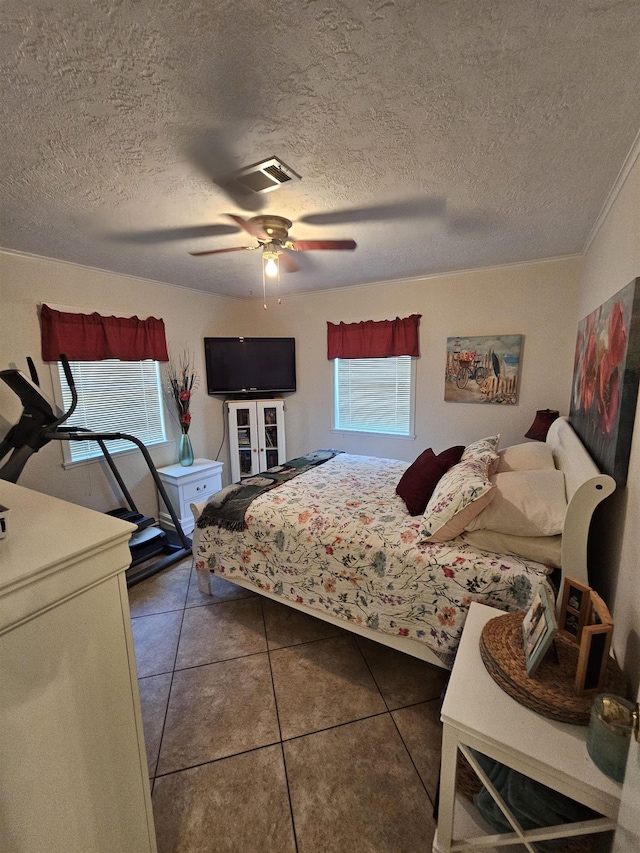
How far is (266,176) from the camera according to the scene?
1.55 m

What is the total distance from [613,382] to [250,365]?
345 centimetres

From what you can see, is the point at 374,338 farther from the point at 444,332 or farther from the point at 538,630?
the point at 538,630

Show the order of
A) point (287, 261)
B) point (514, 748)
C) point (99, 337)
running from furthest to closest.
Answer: point (99, 337) → point (287, 261) → point (514, 748)

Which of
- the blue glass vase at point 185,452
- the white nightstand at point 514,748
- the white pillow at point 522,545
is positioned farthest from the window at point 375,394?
the white nightstand at point 514,748

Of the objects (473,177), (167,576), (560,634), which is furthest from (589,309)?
(167,576)

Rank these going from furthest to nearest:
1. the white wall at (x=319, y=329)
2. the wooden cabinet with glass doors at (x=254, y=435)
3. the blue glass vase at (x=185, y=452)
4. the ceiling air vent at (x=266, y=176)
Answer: the wooden cabinet with glass doors at (x=254, y=435) < the blue glass vase at (x=185, y=452) < the white wall at (x=319, y=329) < the ceiling air vent at (x=266, y=176)

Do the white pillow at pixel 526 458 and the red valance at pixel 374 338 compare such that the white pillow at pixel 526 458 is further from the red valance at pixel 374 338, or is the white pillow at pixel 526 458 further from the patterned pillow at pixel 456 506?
the red valance at pixel 374 338

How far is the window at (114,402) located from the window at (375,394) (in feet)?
6.56

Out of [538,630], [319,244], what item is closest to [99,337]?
[319,244]

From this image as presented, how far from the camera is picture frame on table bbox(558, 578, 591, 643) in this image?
1.07 m

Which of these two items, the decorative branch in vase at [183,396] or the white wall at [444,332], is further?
the decorative branch in vase at [183,396]

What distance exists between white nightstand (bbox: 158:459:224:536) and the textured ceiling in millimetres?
2122

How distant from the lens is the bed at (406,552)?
1.51 meters

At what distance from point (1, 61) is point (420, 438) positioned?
138 inches
